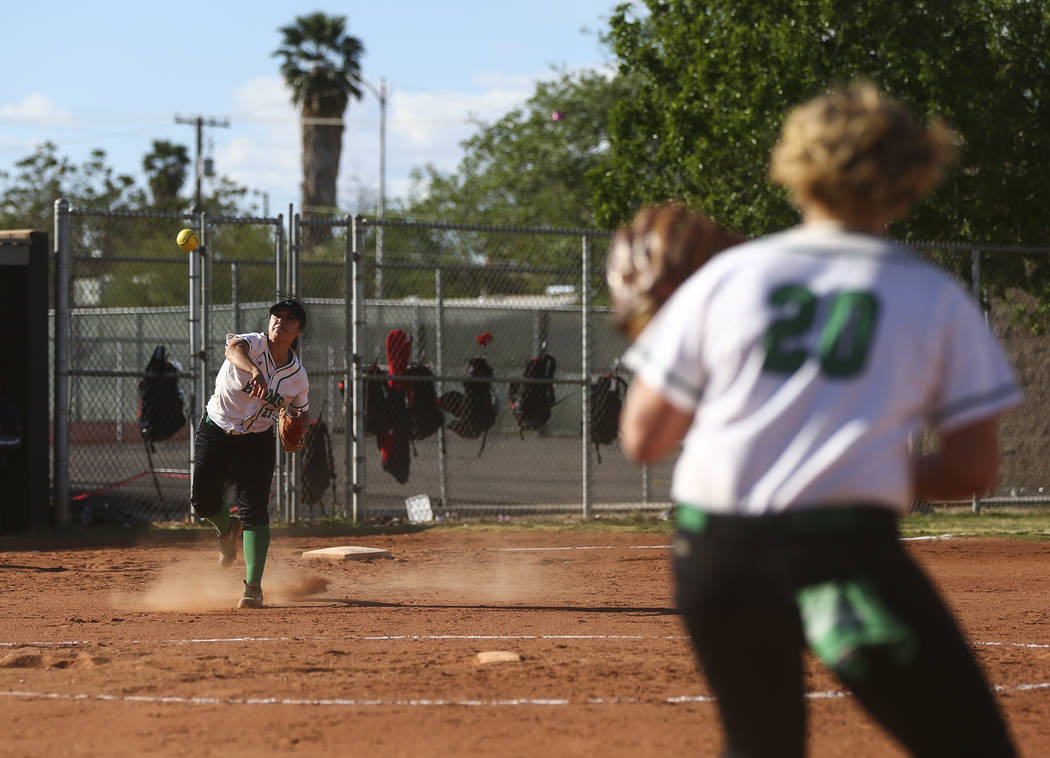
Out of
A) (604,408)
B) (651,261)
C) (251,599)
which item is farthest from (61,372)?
(651,261)

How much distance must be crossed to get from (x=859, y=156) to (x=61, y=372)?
1181cm

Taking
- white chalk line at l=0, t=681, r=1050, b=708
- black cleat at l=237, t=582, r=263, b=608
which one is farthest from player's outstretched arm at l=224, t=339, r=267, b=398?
white chalk line at l=0, t=681, r=1050, b=708

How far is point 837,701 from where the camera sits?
19.2ft

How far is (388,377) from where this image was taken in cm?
1350

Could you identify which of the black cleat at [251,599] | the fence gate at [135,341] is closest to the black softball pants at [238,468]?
the black cleat at [251,599]

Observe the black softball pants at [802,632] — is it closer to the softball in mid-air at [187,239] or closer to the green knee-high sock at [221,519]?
the green knee-high sock at [221,519]

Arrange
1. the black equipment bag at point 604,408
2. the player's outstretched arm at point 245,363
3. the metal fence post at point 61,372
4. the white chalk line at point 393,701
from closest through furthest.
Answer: the white chalk line at point 393,701 < the player's outstretched arm at point 245,363 < the metal fence post at point 61,372 < the black equipment bag at point 604,408

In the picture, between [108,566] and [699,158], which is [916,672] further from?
[699,158]

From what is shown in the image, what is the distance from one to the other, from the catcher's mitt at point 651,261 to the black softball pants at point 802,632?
0.60 meters

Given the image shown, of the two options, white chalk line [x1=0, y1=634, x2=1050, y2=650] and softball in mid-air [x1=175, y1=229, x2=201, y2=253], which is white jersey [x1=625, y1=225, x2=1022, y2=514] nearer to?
white chalk line [x1=0, y1=634, x2=1050, y2=650]

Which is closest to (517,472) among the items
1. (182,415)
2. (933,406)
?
(182,415)

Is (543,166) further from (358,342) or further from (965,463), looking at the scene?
(965,463)

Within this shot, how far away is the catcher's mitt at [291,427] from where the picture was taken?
353 inches

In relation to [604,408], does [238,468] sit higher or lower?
lower
